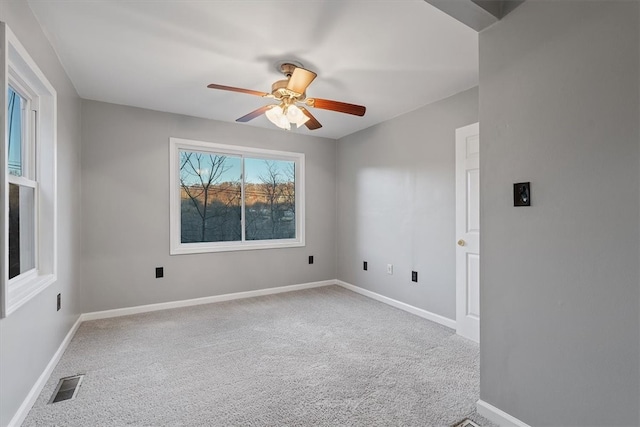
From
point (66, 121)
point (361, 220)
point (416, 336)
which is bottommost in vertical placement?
point (416, 336)

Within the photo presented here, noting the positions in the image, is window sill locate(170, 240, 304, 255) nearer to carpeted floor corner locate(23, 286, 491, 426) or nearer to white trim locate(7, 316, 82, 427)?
carpeted floor corner locate(23, 286, 491, 426)

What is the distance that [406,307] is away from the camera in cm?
359

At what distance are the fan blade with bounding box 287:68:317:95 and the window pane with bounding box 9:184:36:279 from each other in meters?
1.92

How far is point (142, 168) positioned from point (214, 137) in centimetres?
93

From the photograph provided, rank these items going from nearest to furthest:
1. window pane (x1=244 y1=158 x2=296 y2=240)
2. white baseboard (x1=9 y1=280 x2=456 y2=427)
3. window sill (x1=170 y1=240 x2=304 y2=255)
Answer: white baseboard (x1=9 y1=280 x2=456 y2=427), window sill (x1=170 y1=240 x2=304 y2=255), window pane (x1=244 y1=158 x2=296 y2=240)

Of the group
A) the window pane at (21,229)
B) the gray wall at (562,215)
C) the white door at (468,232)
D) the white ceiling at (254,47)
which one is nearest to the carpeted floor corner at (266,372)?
the white door at (468,232)

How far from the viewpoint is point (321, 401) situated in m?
1.85

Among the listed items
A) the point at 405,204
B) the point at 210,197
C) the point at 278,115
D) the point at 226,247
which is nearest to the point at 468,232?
the point at 405,204

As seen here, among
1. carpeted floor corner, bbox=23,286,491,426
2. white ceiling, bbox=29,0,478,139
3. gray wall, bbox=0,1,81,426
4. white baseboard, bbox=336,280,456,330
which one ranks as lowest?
carpeted floor corner, bbox=23,286,491,426

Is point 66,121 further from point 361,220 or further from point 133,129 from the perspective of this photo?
point 361,220

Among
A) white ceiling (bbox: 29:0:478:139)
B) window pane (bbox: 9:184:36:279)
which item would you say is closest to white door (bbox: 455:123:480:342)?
white ceiling (bbox: 29:0:478:139)

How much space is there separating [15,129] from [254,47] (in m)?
1.67

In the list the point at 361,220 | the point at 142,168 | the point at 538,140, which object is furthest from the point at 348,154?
the point at 538,140

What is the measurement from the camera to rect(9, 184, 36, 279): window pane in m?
1.88
